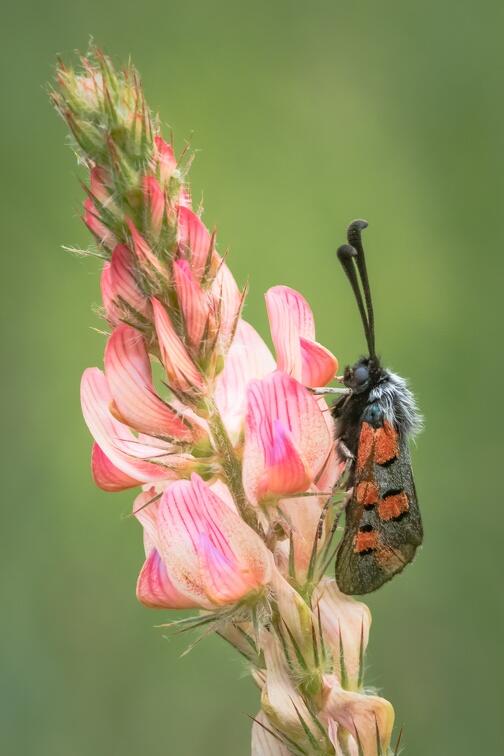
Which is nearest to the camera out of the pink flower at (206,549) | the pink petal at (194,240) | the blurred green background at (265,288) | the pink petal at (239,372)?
the pink flower at (206,549)

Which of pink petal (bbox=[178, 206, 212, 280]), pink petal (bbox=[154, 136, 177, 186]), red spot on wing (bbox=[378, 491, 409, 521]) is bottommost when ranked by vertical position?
red spot on wing (bbox=[378, 491, 409, 521])

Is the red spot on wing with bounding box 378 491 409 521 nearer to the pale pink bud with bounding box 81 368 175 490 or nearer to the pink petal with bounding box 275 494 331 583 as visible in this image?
the pink petal with bounding box 275 494 331 583

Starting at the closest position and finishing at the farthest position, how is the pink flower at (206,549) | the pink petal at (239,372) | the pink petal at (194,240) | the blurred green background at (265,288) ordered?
the pink flower at (206,549) → the pink petal at (194,240) → the pink petal at (239,372) → the blurred green background at (265,288)

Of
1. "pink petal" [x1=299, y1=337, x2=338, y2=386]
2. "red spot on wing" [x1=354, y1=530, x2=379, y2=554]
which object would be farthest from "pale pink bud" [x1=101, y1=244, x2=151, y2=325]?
"red spot on wing" [x1=354, y1=530, x2=379, y2=554]

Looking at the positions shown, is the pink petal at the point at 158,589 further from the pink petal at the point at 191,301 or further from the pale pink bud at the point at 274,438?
the pink petal at the point at 191,301

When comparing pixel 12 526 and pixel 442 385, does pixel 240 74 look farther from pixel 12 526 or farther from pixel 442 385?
pixel 12 526

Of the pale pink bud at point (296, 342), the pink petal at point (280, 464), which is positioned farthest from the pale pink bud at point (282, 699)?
the pale pink bud at point (296, 342)
